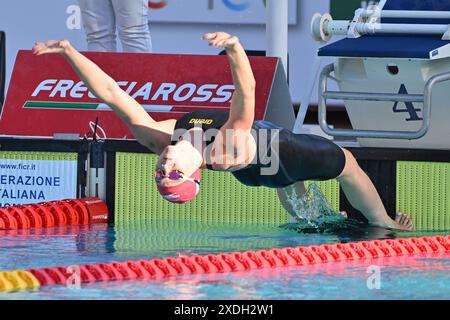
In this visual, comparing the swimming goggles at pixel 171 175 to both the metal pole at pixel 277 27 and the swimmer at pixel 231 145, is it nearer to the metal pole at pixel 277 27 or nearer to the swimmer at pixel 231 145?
the swimmer at pixel 231 145

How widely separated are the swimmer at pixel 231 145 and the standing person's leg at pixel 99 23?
67.1 inches

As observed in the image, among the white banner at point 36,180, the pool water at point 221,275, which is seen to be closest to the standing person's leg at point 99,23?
the white banner at point 36,180

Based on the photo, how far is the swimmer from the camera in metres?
5.82

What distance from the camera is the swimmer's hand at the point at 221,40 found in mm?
5473

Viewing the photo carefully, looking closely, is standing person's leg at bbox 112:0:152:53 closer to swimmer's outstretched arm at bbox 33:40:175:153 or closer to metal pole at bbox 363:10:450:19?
metal pole at bbox 363:10:450:19

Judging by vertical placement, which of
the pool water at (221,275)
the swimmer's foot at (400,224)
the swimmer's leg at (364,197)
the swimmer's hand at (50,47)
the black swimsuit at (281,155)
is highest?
the swimmer's hand at (50,47)

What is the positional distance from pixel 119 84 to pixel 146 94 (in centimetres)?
16

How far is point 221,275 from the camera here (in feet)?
18.4

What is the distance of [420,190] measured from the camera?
23.5ft

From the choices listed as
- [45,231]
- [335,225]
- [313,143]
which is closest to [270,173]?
[313,143]
